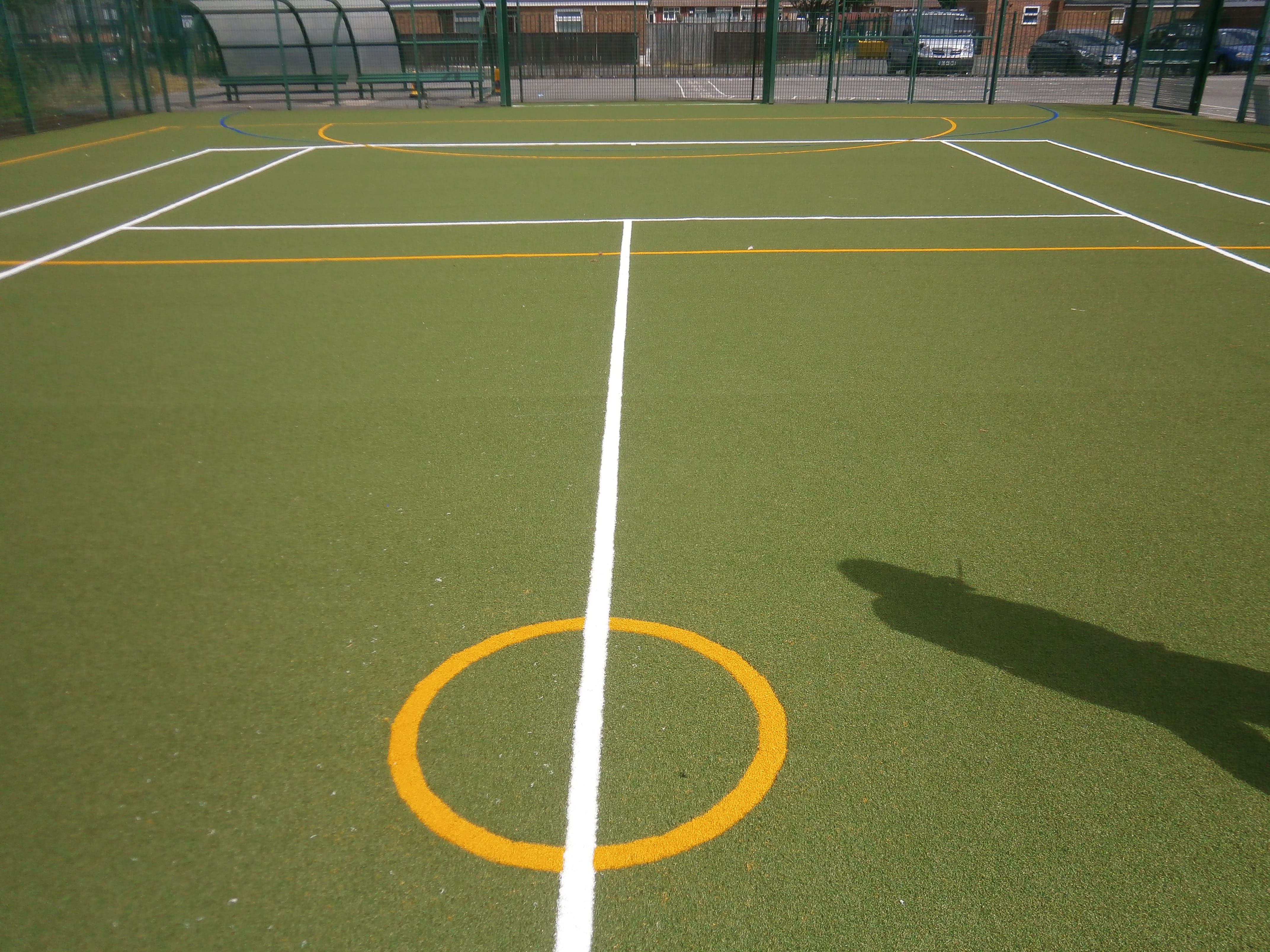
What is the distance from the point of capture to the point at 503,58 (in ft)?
85.6

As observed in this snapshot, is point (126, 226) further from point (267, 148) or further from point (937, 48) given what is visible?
point (937, 48)

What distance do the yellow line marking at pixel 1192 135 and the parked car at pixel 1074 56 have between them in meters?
16.9

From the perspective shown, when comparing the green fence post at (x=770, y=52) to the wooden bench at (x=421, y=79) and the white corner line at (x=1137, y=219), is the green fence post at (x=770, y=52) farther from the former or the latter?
the white corner line at (x=1137, y=219)

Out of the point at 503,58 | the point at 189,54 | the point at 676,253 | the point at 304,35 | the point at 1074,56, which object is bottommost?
the point at 676,253

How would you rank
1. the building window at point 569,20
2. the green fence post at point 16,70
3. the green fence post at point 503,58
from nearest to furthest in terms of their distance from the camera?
1. the green fence post at point 16,70
2. the green fence post at point 503,58
3. the building window at point 569,20

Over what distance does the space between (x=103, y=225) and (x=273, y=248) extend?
285 centimetres

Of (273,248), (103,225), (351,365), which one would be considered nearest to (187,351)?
(351,365)

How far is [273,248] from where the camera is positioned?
428 inches

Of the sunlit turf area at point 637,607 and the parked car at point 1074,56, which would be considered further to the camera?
the parked car at point 1074,56

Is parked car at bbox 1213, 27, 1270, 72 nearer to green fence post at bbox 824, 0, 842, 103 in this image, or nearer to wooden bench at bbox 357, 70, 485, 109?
green fence post at bbox 824, 0, 842, 103

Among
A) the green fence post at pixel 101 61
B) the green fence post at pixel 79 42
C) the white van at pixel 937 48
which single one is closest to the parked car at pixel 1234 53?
the white van at pixel 937 48

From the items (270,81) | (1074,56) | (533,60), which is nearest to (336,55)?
(270,81)

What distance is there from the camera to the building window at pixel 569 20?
56375 mm

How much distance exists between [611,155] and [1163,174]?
378 inches
